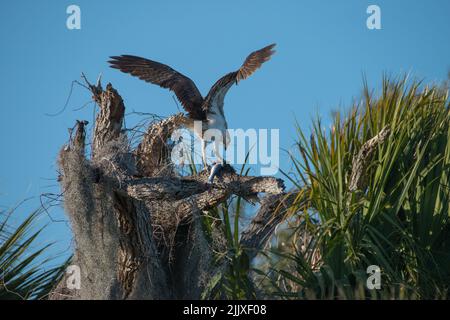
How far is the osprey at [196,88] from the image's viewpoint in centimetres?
1059

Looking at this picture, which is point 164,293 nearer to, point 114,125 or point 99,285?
point 99,285

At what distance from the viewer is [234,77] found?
10516 mm

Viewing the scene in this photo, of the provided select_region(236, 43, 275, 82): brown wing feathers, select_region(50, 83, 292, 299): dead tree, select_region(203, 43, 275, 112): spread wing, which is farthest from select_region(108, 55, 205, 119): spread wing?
select_region(50, 83, 292, 299): dead tree

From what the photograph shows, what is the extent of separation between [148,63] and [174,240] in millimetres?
2241

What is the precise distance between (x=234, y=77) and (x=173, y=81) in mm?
689

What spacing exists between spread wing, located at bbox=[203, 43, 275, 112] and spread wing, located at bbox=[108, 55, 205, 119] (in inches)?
4.9

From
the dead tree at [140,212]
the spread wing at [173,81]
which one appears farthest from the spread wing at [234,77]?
the dead tree at [140,212]

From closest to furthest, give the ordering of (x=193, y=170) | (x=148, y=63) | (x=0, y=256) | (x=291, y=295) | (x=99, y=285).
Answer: (x=291, y=295)
(x=99, y=285)
(x=0, y=256)
(x=193, y=170)
(x=148, y=63)

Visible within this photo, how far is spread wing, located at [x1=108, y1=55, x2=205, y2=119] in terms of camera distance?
10.7 metres

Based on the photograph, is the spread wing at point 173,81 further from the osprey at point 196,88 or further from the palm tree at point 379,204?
the palm tree at point 379,204

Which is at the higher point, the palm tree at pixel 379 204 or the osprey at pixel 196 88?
the osprey at pixel 196 88

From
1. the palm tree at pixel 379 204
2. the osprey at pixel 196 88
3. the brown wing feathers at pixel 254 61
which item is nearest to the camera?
the palm tree at pixel 379 204

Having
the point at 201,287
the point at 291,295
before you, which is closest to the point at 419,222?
the point at 291,295

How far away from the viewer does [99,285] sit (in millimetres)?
8352
